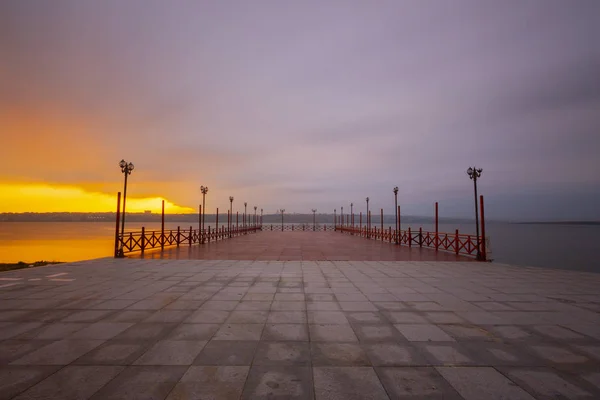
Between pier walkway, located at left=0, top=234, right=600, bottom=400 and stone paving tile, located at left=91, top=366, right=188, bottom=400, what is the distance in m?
0.02

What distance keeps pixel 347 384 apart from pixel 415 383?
74 centimetres

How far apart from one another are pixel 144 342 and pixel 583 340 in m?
6.44

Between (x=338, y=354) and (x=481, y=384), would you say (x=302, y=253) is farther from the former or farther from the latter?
(x=481, y=384)

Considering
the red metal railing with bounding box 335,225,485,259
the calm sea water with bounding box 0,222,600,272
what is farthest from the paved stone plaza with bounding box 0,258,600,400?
the calm sea water with bounding box 0,222,600,272

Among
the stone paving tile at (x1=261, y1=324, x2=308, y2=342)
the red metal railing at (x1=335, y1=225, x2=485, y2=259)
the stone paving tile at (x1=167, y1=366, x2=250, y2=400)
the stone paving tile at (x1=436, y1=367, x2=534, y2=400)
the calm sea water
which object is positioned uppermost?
the red metal railing at (x1=335, y1=225, x2=485, y2=259)

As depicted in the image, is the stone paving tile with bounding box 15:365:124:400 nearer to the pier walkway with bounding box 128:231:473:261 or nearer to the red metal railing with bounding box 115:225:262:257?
the pier walkway with bounding box 128:231:473:261

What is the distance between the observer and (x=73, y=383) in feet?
10.7

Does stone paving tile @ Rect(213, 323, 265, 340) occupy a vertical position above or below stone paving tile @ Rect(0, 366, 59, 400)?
below

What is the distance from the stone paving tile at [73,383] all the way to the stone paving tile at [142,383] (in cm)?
12

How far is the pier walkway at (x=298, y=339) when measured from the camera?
10.5ft

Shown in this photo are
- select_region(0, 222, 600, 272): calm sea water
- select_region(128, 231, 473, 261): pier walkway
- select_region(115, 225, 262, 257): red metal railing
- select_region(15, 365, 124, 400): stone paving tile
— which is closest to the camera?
select_region(15, 365, 124, 400): stone paving tile

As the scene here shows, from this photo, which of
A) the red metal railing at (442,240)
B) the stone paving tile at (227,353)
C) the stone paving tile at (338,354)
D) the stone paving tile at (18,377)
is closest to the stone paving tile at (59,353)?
the stone paving tile at (18,377)

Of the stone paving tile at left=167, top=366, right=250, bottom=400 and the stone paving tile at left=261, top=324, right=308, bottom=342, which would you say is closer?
the stone paving tile at left=167, top=366, right=250, bottom=400

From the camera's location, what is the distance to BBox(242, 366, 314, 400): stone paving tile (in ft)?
9.92
